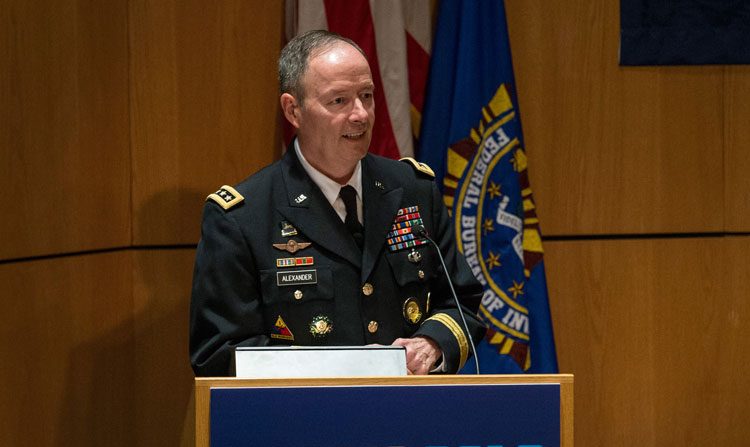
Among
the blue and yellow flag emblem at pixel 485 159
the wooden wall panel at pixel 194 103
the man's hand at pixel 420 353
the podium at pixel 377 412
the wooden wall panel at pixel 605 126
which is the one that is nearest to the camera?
the podium at pixel 377 412

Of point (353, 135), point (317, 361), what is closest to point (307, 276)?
point (353, 135)

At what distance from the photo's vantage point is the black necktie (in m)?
2.41

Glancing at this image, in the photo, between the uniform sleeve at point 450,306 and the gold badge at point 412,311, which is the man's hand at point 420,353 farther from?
the gold badge at point 412,311

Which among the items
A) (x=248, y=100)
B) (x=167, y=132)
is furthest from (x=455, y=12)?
(x=167, y=132)

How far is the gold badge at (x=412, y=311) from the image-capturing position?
2412mm

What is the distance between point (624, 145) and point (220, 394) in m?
2.48

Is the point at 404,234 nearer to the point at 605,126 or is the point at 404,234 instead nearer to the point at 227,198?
the point at 227,198

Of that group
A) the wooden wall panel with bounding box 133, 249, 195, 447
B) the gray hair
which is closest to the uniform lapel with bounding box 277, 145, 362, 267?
the gray hair

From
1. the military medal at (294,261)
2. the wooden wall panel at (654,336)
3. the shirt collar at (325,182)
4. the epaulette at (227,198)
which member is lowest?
the wooden wall panel at (654,336)

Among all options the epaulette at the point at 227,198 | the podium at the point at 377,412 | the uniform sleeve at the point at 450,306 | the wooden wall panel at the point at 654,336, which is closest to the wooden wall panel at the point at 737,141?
the wooden wall panel at the point at 654,336

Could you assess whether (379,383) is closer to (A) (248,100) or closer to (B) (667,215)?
(A) (248,100)

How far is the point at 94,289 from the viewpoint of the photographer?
3.21 metres

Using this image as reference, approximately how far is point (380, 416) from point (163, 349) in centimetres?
197

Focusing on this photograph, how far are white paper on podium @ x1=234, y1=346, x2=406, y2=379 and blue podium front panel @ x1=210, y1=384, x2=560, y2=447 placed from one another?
0.23 feet
